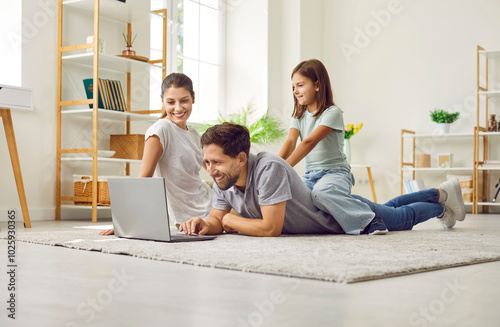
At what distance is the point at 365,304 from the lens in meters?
1.05

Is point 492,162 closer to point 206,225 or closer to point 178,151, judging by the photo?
point 178,151

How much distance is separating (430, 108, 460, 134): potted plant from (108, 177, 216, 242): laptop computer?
162 inches

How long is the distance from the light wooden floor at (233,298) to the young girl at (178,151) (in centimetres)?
103

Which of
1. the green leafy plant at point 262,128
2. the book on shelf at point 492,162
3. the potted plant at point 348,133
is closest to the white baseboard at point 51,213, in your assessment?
the green leafy plant at point 262,128

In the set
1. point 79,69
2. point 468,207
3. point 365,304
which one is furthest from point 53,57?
point 468,207

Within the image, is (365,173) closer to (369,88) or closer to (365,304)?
(369,88)

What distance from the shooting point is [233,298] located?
1111 millimetres

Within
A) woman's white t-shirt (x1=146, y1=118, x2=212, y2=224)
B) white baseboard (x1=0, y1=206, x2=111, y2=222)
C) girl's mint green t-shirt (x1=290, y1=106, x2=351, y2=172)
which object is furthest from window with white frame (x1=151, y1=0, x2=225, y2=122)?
girl's mint green t-shirt (x1=290, y1=106, x2=351, y2=172)

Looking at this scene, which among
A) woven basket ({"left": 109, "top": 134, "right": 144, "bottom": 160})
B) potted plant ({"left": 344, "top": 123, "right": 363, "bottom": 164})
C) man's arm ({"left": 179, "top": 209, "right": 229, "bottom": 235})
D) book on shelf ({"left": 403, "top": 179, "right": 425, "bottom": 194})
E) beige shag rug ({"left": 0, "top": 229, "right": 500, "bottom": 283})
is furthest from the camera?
potted plant ({"left": 344, "top": 123, "right": 363, "bottom": 164})

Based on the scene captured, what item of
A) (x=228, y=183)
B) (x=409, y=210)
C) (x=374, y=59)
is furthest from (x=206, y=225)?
(x=374, y=59)

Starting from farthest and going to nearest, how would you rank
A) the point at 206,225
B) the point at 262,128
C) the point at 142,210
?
the point at 262,128, the point at 206,225, the point at 142,210

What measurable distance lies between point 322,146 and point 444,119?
347 centimetres

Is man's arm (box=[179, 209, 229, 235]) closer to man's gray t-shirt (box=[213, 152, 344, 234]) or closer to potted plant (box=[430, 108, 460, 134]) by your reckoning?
man's gray t-shirt (box=[213, 152, 344, 234])

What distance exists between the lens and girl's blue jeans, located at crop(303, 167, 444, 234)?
7.74 ft
